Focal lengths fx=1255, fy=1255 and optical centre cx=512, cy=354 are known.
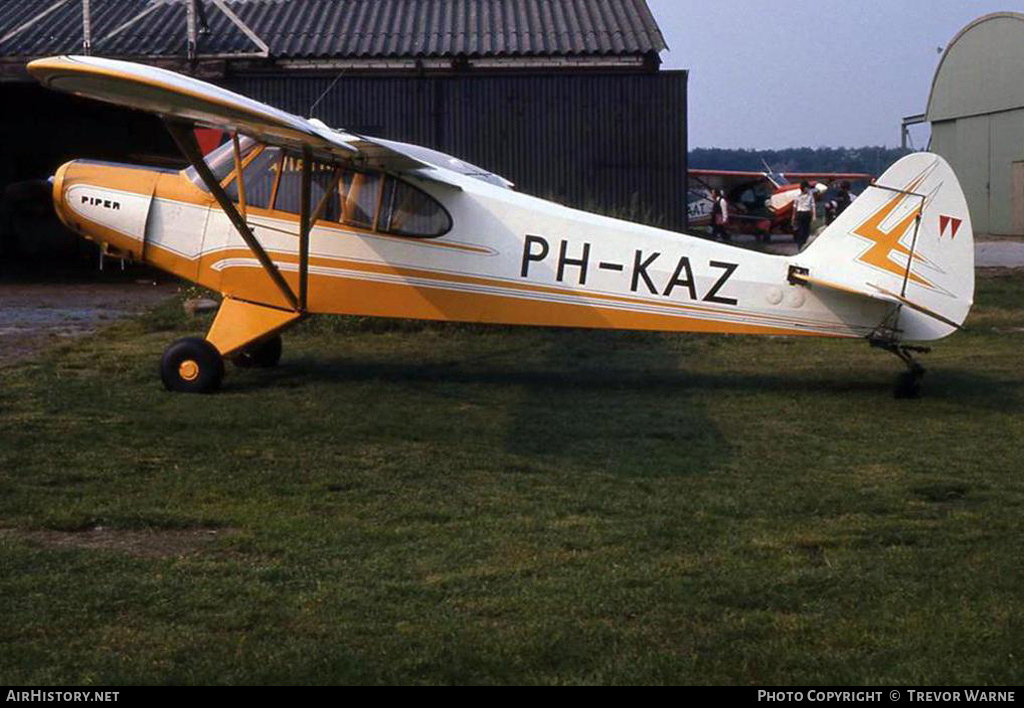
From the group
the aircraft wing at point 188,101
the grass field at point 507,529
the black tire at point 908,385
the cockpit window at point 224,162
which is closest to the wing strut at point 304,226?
the aircraft wing at point 188,101

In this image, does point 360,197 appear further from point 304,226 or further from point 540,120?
point 540,120

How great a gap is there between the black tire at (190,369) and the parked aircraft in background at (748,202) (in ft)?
92.2

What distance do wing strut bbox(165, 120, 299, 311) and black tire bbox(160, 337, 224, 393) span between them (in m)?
0.82

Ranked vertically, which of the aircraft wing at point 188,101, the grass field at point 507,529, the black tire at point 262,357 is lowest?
the grass field at point 507,529

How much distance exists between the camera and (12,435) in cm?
794

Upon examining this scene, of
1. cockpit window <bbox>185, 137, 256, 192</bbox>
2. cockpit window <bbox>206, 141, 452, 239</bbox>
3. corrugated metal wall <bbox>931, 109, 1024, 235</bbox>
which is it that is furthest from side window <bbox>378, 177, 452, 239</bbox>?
corrugated metal wall <bbox>931, 109, 1024, 235</bbox>

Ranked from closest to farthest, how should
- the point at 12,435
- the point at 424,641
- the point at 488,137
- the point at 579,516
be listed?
1. the point at 424,641
2. the point at 579,516
3. the point at 12,435
4. the point at 488,137

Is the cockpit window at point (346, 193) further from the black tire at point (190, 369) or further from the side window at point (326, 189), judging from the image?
the black tire at point (190, 369)

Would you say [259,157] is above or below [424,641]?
above

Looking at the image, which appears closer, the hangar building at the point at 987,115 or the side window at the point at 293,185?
the side window at the point at 293,185

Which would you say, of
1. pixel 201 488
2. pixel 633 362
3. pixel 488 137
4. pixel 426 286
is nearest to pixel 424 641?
pixel 201 488

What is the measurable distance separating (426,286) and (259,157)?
1759 millimetres

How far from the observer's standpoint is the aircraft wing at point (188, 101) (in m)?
7.70

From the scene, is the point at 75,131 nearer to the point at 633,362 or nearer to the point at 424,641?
the point at 633,362
